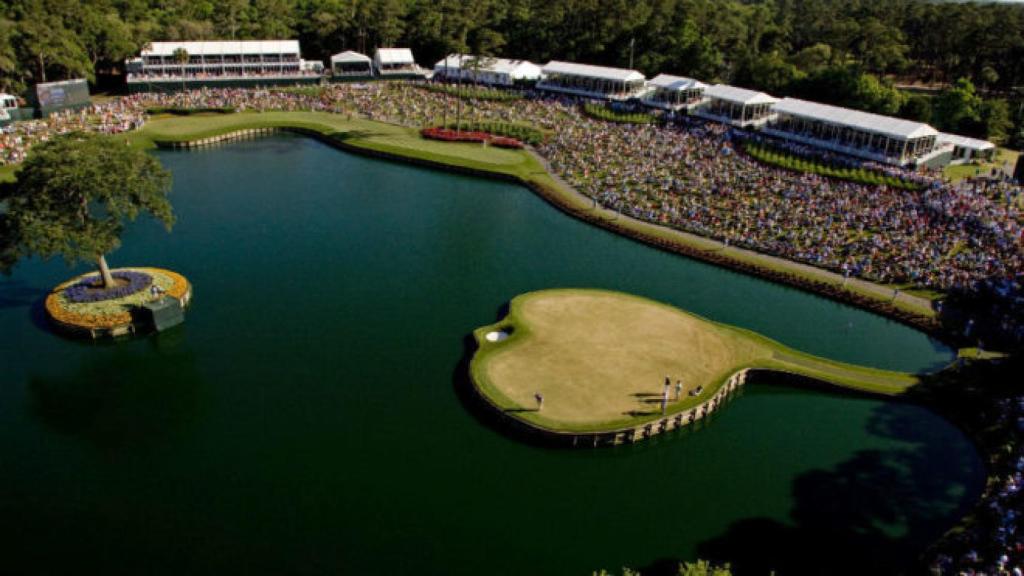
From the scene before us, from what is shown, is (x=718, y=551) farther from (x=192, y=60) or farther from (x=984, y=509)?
(x=192, y=60)

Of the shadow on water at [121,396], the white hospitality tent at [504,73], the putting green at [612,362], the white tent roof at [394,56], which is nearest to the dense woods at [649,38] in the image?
the white hospitality tent at [504,73]

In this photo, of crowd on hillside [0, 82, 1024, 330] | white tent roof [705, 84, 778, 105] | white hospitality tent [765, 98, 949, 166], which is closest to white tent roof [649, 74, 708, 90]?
white tent roof [705, 84, 778, 105]

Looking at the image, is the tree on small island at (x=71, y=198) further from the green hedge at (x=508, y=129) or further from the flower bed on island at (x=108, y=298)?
the green hedge at (x=508, y=129)

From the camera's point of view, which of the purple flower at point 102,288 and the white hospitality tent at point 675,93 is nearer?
the purple flower at point 102,288

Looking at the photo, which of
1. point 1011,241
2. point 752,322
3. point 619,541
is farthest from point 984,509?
point 1011,241

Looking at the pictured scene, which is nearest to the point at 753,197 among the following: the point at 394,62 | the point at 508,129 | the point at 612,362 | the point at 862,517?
the point at 612,362

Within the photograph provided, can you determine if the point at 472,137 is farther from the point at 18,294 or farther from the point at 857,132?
the point at 18,294
